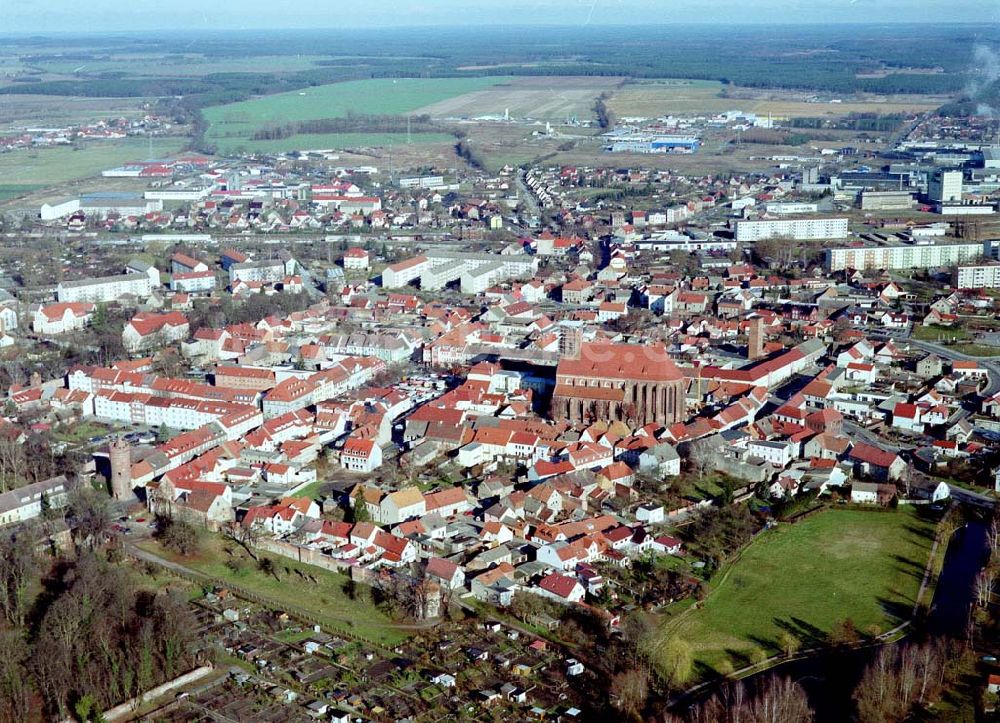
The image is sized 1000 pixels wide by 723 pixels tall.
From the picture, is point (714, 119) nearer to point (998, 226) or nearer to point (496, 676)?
point (998, 226)

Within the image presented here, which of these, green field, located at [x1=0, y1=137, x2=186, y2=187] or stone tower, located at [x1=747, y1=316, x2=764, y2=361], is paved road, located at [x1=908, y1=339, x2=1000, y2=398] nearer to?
stone tower, located at [x1=747, y1=316, x2=764, y2=361]

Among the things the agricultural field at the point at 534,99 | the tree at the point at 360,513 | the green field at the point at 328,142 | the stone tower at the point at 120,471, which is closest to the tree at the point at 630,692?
the tree at the point at 360,513

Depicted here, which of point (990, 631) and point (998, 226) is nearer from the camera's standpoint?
point (990, 631)

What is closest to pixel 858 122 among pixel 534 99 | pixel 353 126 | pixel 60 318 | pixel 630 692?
pixel 534 99

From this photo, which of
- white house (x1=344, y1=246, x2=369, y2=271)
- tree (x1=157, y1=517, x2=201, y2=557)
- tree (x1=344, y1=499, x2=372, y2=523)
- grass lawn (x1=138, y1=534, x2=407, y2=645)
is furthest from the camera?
white house (x1=344, y1=246, x2=369, y2=271)

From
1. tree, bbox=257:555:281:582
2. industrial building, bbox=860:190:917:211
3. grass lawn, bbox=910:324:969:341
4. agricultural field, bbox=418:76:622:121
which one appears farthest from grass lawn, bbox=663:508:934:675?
agricultural field, bbox=418:76:622:121

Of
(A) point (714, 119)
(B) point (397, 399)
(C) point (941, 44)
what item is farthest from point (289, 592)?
(C) point (941, 44)
